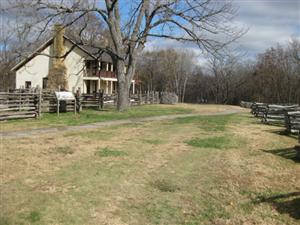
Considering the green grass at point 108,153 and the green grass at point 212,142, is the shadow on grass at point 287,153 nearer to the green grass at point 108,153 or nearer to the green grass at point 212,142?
the green grass at point 212,142

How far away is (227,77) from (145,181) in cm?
5395

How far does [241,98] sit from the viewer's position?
58156 mm

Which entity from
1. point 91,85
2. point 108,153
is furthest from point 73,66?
point 108,153

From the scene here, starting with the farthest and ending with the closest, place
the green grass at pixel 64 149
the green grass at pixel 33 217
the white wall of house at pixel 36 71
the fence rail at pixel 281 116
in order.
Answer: the white wall of house at pixel 36 71, the fence rail at pixel 281 116, the green grass at pixel 64 149, the green grass at pixel 33 217

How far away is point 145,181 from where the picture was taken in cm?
888

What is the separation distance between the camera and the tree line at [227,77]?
1960 inches

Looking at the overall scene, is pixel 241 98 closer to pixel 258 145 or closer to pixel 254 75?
pixel 254 75

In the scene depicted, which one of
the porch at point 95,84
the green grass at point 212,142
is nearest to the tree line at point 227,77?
the porch at point 95,84

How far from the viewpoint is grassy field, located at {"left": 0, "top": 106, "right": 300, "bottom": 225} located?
7.15 m

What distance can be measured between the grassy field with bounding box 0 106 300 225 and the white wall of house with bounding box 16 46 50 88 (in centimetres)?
3843

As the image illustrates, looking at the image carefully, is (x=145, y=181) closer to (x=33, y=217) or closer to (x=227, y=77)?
(x=33, y=217)

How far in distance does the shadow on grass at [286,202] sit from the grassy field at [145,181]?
2 centimetres

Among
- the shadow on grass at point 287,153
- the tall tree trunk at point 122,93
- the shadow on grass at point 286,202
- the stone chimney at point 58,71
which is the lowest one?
the shadow on grass at point 286,202

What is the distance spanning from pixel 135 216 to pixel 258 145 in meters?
7.64
